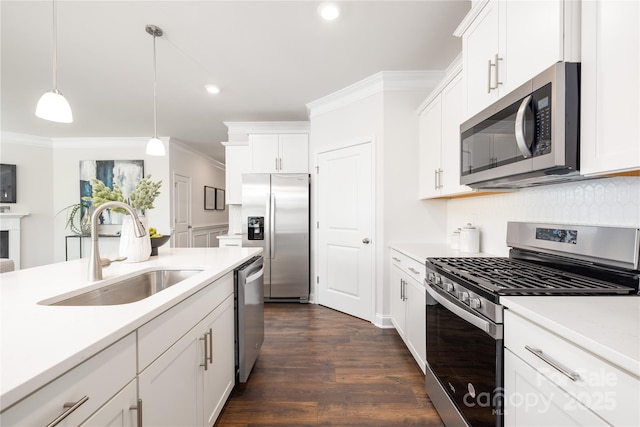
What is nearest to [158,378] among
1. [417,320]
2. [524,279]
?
[524,279]

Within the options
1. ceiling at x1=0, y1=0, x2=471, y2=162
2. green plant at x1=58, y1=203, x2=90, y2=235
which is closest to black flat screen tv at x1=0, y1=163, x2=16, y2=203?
green plant at x1=58, y1=203, x2=90, y2=235

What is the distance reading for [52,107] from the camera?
1486 millimetres


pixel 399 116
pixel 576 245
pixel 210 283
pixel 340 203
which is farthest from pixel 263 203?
pixel 576 245

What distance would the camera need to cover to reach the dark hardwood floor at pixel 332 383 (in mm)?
1626

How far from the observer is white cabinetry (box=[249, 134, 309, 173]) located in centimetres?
409

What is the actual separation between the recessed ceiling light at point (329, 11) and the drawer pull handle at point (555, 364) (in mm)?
2249

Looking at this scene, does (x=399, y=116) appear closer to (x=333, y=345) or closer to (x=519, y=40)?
(x=519, y=40)

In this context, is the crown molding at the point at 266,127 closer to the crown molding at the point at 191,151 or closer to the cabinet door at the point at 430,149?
the crown molding at the point at 191,151

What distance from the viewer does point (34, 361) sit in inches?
22.3

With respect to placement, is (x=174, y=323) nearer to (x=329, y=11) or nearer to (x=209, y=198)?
(x=329, y=11)

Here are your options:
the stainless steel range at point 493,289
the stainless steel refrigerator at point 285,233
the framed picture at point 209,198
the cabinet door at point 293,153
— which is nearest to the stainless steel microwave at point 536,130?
the stainless steel range at point 493,289

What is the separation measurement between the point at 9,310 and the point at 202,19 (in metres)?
2.19

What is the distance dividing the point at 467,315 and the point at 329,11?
7.01ft

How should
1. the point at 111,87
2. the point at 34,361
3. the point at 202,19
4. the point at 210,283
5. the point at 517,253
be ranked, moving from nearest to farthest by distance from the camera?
the point at 34,361
the point at 210,283
the point at 517,253
the point at 202,19
the point at 111,87
